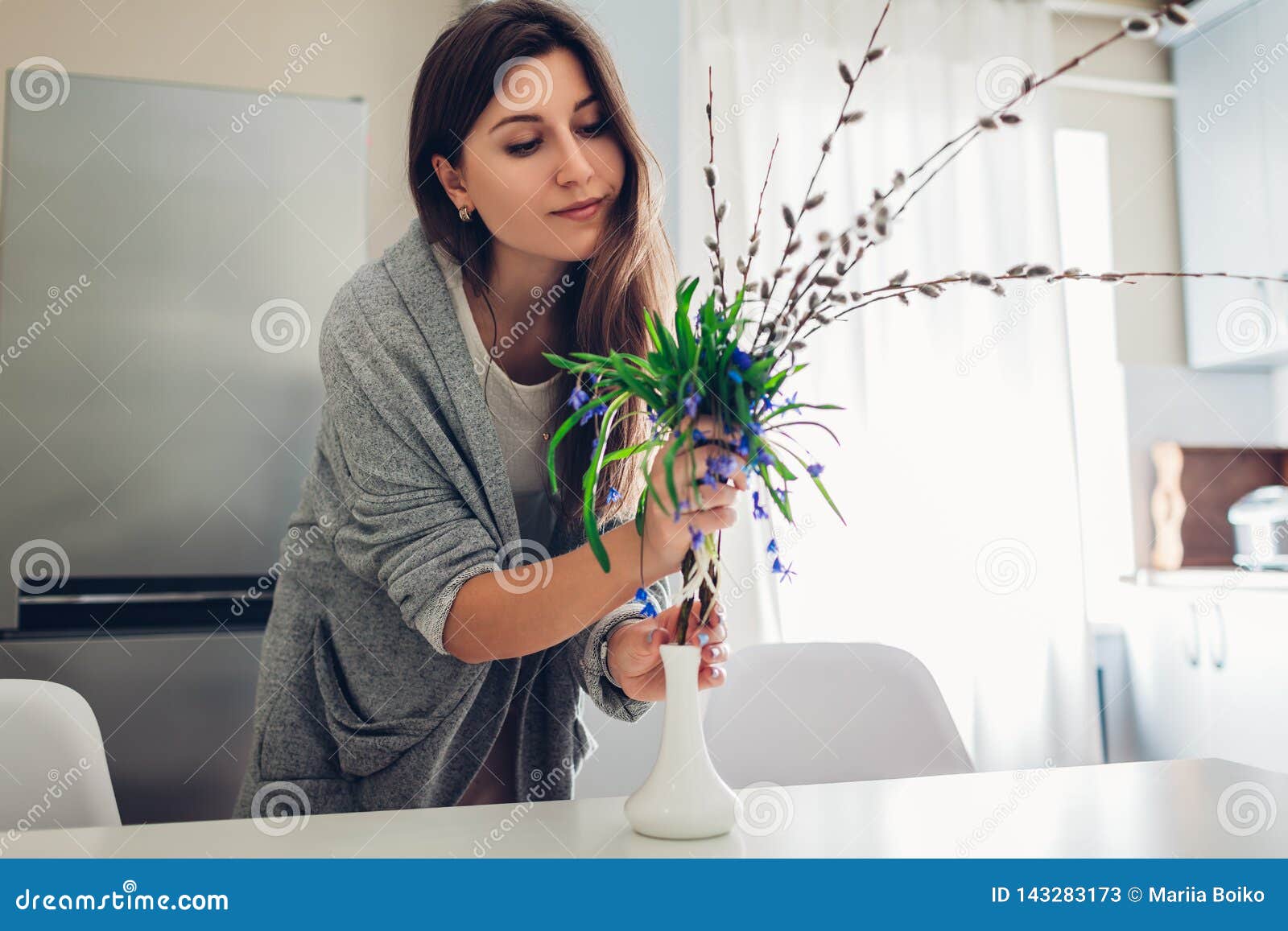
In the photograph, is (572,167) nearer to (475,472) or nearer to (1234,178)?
(475,472)

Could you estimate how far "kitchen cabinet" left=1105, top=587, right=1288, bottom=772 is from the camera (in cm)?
227

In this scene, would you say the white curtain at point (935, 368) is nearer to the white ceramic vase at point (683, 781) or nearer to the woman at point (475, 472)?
the woman at point (475, 472)

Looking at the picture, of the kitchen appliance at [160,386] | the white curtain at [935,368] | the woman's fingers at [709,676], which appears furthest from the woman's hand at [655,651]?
the white curtain at [935,368]

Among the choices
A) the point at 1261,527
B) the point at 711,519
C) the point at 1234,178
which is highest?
the point at 1234,178

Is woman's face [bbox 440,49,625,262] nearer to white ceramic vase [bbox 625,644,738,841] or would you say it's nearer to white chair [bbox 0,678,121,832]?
white ceramic vase [bbox 625,644,738,841]

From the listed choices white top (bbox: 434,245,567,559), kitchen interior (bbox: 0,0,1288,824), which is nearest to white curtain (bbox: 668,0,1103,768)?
kitchen interior (bbox: 0,0,1288,824)

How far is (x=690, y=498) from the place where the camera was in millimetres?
720

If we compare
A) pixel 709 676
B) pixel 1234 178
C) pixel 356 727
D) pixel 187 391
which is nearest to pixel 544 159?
pixel 709 676

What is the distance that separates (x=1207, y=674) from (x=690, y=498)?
2.34m

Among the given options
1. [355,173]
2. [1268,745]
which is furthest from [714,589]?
[1268,745]

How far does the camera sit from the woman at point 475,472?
902mm

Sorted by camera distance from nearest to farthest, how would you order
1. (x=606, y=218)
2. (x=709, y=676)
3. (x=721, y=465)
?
(x=721, y=465), (x=709, y=676), (x=606, y=218)
